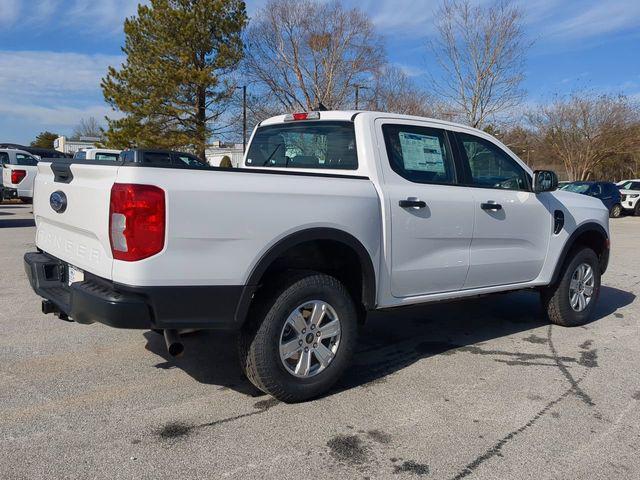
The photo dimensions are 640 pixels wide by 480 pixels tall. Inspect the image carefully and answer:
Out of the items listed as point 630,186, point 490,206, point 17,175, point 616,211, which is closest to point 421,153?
point 490,206

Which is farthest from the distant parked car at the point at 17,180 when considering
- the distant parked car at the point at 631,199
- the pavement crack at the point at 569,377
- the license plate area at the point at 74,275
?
the distant parked car at the point at 631,199

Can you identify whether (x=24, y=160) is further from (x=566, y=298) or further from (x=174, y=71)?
(x=566, y=298)

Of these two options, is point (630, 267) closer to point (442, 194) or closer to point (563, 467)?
point (442, 194)

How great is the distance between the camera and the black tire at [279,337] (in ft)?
11.5

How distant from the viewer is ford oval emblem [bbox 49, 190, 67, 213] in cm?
366

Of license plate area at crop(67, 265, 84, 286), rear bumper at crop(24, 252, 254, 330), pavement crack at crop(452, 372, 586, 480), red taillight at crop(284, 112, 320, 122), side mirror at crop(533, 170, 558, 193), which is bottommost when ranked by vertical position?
pavement crack at crop(452, 372, 586, 480)

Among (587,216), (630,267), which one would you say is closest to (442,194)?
(587,216)

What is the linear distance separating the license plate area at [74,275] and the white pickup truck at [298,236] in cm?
2

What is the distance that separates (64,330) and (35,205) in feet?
4.37

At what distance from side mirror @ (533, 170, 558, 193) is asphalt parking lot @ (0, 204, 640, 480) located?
56.0 inches

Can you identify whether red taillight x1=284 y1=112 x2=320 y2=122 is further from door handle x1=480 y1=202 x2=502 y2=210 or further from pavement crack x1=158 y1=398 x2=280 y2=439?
pavement crack x1=158 y1=398 x2=280 y2=439

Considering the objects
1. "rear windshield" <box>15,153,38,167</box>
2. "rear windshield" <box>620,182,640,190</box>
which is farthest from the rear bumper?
"rear windshield" <box>620,182,640,190</box>

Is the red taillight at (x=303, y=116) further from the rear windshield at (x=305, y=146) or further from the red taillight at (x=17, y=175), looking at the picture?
the red taillight at (x=17, y=175)

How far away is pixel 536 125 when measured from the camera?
3806 centimetres
